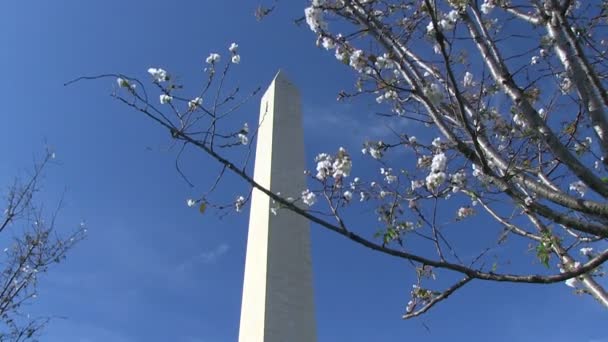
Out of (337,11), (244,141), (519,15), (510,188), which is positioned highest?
(519,15)

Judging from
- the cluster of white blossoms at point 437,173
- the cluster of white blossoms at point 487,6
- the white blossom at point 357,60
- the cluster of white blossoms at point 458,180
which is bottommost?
the cluster of white blossoms at point 437,173

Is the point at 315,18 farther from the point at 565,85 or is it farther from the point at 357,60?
the point at 565,85

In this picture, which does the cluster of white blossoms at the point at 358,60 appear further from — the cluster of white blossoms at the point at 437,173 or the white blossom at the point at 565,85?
the white blossom at the point at 565,85

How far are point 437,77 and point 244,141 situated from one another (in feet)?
4.04

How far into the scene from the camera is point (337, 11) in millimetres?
3354

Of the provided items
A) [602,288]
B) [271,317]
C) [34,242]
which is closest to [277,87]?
[271,317]

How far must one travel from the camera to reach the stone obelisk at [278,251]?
546 cm

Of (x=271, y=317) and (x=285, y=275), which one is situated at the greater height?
(x=285, y=275)

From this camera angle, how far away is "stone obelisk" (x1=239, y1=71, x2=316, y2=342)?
546cm

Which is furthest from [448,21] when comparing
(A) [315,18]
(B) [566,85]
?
(B) [566,85]

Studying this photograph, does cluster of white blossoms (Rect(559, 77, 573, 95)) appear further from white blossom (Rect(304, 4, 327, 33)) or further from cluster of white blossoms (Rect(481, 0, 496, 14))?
white blossom (Rect(304, 4, 327, 33))

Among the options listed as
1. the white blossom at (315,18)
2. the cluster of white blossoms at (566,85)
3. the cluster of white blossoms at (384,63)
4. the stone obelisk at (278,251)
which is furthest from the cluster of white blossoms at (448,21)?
the stone obelisk at (278,251)

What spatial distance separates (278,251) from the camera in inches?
231

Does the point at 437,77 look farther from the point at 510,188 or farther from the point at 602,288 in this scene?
the point at 602,288
